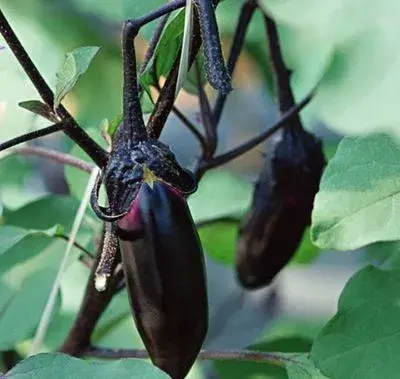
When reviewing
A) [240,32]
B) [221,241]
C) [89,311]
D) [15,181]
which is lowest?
[221,241]

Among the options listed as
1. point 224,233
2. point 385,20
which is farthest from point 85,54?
point 224,233

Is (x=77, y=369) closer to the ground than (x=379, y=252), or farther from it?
farther from it

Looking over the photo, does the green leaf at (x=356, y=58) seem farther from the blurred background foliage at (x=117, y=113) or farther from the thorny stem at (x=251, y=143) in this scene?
the thorny stem at (x=251, y=143)

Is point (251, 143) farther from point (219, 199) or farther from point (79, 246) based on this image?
point (219, 199)

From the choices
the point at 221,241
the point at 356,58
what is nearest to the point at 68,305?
the point at 221,241

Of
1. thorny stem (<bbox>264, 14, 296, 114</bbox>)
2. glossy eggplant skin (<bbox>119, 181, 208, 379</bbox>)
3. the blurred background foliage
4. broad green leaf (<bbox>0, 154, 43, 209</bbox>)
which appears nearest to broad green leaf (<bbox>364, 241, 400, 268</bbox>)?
the blurred background foliage

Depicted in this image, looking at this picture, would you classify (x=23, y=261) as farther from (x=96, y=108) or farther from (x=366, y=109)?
(x=96, y=108)
